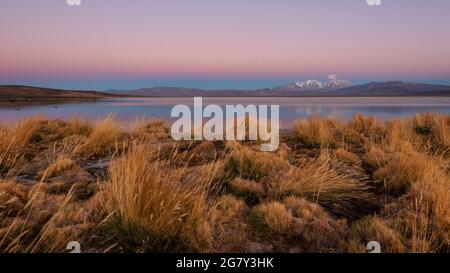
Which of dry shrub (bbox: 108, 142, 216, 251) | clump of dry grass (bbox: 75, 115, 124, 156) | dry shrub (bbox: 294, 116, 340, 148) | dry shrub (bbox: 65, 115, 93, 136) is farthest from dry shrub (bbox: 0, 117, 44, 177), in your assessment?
dry shrub (bbox: 294, 116, 340, 148)

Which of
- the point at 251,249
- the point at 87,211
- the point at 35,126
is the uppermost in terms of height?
the point at 35,126

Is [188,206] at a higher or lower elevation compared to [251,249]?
higher

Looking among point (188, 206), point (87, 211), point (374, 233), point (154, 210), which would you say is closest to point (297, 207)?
point (374, 233)

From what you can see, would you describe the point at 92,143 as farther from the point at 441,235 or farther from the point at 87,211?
the point at 441,235

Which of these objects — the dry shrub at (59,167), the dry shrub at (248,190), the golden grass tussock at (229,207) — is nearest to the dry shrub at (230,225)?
the golden grass tussock at (229,207)

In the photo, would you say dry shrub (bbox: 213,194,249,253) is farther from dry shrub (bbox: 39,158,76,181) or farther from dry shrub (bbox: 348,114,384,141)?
dry shrub (bbox: 348,114,384,141)

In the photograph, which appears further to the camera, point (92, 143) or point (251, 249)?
point (92, 143)

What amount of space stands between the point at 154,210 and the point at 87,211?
0.76m

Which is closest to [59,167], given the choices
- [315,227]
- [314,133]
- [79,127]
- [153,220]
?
[153,220]

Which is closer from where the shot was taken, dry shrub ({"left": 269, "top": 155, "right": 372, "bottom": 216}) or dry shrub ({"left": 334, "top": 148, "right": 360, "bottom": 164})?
dry shrub ({"left": 269, "top": 155, "right": 372, "bottom": 216})

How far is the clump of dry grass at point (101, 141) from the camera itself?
20.3 feet

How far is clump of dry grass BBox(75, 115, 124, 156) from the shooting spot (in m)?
6.19
